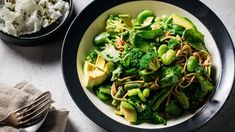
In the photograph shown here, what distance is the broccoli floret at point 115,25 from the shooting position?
2156 mm

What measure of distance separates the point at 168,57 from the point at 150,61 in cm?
9

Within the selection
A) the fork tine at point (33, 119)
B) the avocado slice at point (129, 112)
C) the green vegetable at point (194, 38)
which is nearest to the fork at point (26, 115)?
the fork tine at point (33, 119)

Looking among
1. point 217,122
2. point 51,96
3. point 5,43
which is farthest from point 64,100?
point 217,122

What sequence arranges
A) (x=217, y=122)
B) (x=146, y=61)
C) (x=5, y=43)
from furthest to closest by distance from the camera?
(x=5, y=43)
(x=217, y=122)
(x=146, y=61)

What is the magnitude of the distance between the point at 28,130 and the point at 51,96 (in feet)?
0.85

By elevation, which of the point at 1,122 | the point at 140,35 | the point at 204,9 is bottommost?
the point at 1,122

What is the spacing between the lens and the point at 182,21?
210 centimetres

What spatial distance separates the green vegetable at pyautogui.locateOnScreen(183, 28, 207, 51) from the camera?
2.03 meters

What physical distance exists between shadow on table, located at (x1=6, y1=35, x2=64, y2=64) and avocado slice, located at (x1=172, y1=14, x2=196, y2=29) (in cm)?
58

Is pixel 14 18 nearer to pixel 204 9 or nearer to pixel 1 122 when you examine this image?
pixel 1 122

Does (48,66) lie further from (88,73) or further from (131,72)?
(131,72)

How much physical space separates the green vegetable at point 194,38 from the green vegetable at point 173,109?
27 cm

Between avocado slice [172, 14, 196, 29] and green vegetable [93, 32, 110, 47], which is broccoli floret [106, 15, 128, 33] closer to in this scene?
green vegetable [93, 32, 110, 47]

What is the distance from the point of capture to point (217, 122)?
208 cm
